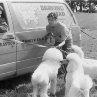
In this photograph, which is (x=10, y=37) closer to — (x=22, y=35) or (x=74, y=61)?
(x=22, y=35)

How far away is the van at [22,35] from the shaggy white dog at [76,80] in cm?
126

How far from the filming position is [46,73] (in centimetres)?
492

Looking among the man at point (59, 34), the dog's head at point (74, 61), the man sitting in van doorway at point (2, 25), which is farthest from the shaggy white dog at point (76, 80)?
the man sitting in van doorway at point (2, 25)

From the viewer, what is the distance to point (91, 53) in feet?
32.6

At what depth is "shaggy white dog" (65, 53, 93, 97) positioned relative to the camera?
183 inches

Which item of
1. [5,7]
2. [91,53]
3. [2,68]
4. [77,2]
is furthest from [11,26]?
[77,2]

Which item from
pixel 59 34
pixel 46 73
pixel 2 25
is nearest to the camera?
pixel 46 73

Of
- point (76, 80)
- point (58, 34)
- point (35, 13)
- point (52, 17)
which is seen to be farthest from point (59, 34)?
point (76, 80)

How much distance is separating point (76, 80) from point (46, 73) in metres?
0.56

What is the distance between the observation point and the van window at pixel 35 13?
5922 millimetres

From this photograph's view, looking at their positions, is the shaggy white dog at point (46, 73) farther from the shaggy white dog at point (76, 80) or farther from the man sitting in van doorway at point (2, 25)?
the man sitting in van doorway at point (2, 25)

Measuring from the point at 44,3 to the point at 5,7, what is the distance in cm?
131

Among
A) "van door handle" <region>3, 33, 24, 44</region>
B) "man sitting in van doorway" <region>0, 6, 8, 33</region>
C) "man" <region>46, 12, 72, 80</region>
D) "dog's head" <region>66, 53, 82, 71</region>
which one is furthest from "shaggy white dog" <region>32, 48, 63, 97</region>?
"man sitting in van doorway" <region>0, 6, 8, 33</region>

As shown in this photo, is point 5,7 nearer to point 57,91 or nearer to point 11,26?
point 11,26
